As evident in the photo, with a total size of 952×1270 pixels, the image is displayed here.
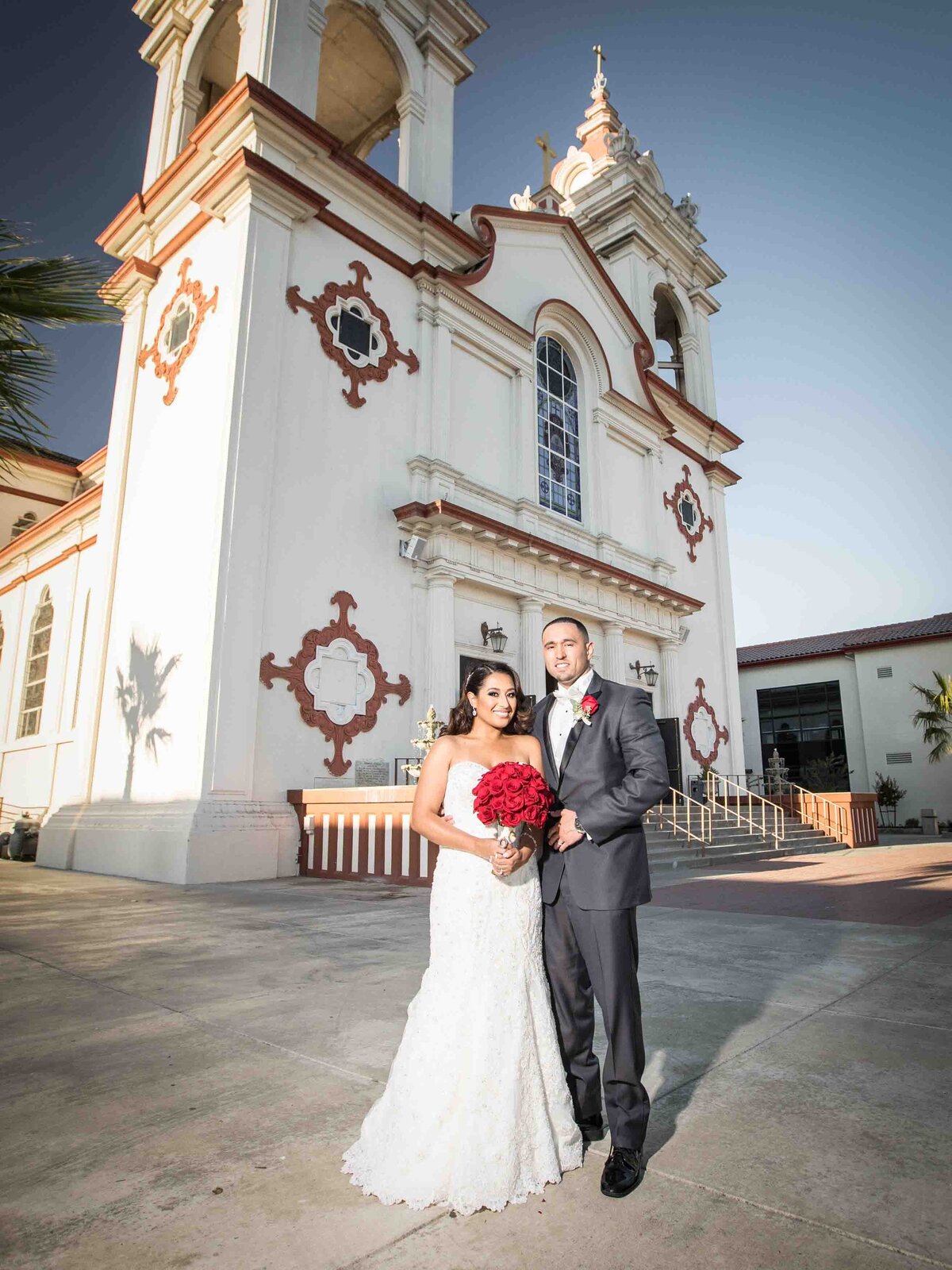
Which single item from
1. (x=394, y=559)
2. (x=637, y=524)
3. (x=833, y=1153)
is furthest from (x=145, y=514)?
(x=833, y=1153)

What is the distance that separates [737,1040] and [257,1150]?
2.18 m

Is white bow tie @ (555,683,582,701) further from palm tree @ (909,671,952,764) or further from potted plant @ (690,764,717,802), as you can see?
palm tree @ (909,671,952,764)

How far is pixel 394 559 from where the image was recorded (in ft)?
45.7

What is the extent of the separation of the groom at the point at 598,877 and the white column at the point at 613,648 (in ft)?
50.4

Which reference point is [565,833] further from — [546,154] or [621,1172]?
[546,154]

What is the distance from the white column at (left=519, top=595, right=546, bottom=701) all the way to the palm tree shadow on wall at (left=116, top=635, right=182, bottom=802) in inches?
266

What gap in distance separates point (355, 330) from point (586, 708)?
13099mm

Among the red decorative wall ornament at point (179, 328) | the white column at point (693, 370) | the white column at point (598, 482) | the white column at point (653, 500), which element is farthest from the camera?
the white column at point (693, 370)

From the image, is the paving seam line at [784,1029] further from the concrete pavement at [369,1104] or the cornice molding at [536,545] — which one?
the cornice molding at [536,545]

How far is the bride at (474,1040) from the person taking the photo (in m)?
2.23

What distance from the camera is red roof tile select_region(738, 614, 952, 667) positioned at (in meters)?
29.4

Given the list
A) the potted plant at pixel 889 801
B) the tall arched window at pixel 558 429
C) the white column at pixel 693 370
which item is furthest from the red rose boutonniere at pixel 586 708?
the potted plant at pixel 889 801

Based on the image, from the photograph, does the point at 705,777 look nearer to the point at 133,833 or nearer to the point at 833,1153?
the point at 133,833

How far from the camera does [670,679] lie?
19.9 meters
